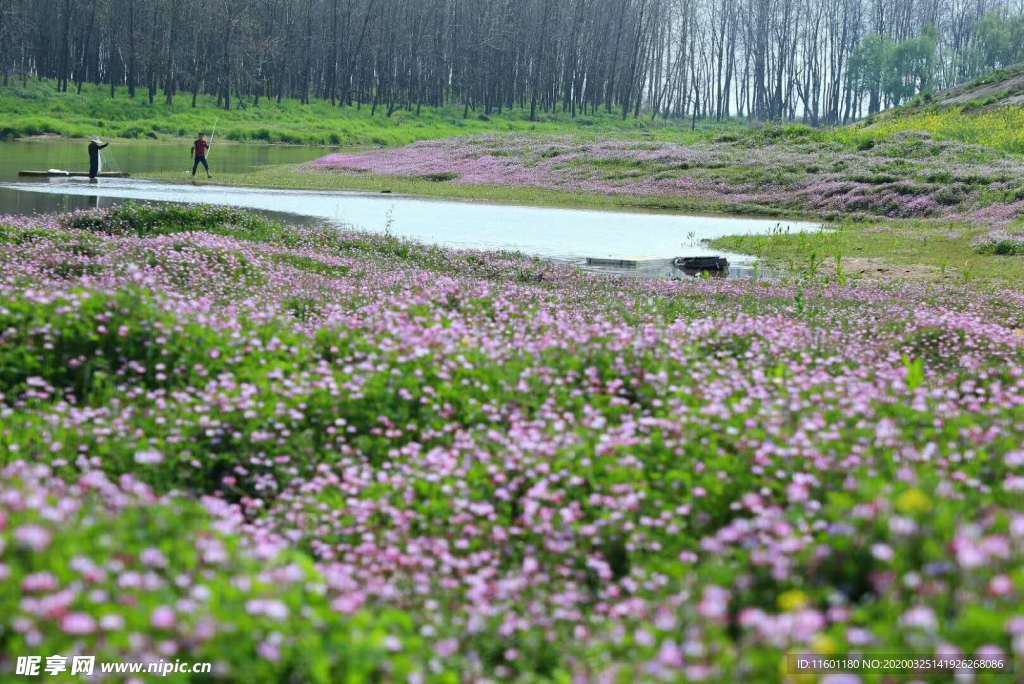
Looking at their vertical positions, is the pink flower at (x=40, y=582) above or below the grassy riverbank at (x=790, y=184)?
below

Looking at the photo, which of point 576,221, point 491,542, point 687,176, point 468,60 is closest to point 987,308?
point 491,542

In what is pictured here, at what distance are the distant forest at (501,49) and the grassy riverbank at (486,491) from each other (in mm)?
103877

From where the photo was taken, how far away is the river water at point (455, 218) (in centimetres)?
2673

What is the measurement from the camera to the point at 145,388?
850cm

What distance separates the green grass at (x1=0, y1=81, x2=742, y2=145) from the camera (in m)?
85.3

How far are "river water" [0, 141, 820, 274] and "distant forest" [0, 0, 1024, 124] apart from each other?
71464 mm

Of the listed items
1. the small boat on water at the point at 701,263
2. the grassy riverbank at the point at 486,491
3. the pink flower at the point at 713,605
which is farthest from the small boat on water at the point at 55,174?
the pink flower at the point at 713,605

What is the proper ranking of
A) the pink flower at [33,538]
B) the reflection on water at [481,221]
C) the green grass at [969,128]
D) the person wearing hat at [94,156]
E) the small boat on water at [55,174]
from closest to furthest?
the pink flower at [33,538] < the reflection on water at [481,221] < the person wearing hat at [94,156] < the small boat on water at [55,174] < the green grass at [969,128]

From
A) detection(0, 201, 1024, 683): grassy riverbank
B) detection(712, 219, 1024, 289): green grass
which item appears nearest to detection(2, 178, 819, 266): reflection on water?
detection(712, 219, 1024, 289): green grass

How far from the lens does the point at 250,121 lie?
4026 inches

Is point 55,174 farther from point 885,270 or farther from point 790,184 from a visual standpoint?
point 885,270

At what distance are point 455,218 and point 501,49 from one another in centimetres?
10355

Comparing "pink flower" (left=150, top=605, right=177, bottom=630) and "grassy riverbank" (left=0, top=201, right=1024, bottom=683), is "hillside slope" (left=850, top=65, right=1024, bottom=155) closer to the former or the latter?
"grassy riverbank" (left=0, top=201, right=1024, bottom=683)

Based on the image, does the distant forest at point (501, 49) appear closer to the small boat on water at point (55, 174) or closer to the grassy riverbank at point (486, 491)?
the small boat on water at point (55, 174)
